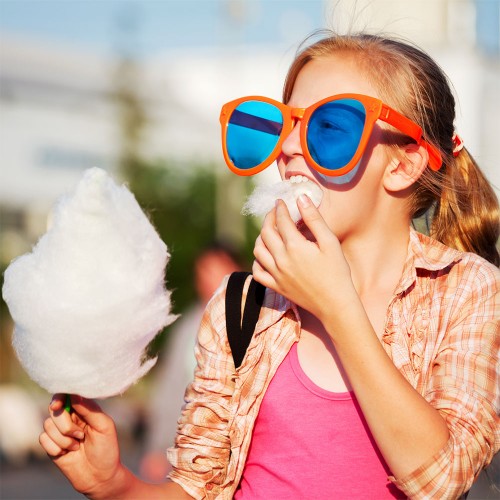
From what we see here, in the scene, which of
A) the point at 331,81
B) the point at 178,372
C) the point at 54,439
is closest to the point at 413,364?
the point at 331,81

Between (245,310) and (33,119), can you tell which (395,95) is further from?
(33,119)

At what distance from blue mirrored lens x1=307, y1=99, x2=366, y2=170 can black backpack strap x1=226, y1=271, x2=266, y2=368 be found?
40cm

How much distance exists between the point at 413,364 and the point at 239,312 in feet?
1.60

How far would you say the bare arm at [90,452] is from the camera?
7.87 feet

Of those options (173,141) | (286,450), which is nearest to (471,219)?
(286,450)

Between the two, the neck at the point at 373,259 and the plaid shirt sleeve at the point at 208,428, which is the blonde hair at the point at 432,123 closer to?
the neck at the point at 373,259

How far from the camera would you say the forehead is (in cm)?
251

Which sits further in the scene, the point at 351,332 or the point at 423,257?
the point at 423,257

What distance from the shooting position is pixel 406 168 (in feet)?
8.52

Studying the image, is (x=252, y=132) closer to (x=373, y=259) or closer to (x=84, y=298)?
(x=373, y=259)

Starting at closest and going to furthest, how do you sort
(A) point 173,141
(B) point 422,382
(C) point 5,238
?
1. (B) point 422,382
2. (C) point 5,238
3. (A) point 173,141

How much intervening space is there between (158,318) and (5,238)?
19.5m

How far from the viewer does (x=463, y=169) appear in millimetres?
2814

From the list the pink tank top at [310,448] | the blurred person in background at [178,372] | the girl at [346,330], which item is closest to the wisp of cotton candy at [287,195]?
the girl at [346,330]
